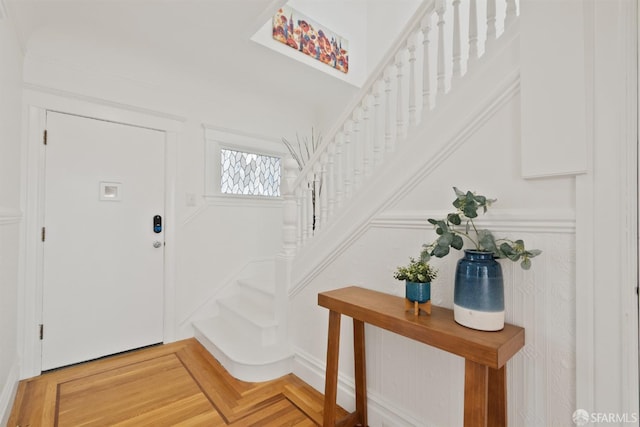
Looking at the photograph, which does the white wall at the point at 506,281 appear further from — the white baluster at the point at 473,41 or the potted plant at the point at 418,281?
the white baluster at the point at 473,41

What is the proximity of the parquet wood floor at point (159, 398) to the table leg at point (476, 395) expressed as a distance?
0.93m

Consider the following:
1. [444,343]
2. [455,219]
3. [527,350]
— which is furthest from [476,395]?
[455,219]

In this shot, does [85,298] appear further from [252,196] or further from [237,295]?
[252,196]

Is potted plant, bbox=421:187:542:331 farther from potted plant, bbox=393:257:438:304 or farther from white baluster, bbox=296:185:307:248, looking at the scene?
white baluster, bbox=296:185:307:248

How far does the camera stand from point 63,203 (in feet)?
7.06

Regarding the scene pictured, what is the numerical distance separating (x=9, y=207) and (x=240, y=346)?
1.66 metres

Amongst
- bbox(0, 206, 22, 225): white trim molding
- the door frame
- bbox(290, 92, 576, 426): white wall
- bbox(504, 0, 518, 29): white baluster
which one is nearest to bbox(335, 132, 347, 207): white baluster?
bbox(290, 92, 576, 426): white wall

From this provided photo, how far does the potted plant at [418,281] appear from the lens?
1.17m

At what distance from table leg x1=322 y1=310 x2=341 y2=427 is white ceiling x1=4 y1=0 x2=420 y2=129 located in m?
2.04

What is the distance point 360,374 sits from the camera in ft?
5.16

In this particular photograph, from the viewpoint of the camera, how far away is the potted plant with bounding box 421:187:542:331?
1011 mm

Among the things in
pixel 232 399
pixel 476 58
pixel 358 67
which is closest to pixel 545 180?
pixel 476 58

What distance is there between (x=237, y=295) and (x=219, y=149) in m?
1.50

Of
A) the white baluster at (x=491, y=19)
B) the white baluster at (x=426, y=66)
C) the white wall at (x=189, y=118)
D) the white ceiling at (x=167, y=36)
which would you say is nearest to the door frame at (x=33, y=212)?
the white wall at (x=189, y=118)
